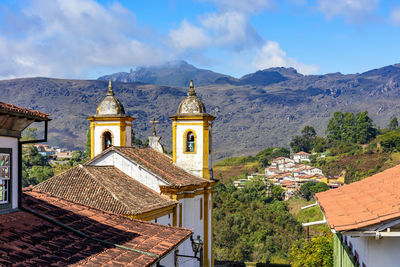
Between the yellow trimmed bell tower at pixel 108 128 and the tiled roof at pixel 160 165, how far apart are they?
163 cm

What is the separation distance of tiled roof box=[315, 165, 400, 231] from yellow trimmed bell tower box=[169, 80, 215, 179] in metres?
14.0

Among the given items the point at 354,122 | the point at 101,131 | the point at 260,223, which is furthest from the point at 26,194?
the point at 354,122

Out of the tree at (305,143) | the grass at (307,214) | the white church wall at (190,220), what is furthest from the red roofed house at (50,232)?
the tree at (305,143)

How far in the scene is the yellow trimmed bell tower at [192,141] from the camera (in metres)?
25.4

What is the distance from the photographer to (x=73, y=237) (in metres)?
8.80

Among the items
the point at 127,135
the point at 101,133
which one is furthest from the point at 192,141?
the point at 101,133

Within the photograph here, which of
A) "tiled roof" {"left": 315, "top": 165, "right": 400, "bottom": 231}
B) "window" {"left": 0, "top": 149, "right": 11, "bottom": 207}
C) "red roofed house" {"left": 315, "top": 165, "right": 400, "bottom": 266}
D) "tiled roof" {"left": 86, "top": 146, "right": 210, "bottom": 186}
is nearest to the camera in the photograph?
"red roofed house" {"left": 315, "top": 165, "right": 400, "bottom": 266}

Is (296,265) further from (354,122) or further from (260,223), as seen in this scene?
(354,122)

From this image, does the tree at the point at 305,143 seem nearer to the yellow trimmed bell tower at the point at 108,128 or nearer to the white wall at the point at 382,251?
the yellow trimmed bell tower at the point at 108,128

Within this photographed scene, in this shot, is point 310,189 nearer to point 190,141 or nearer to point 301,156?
point 301,156

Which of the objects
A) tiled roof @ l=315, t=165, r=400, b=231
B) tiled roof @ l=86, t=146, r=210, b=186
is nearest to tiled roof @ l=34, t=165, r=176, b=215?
tiled roof @ l=86, t=146, r=210, b=186

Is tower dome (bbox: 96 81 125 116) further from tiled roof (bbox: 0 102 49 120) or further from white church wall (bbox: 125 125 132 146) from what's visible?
tiled roof (bbox: 0 102 49 120)

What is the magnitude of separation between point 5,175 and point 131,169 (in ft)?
42.2

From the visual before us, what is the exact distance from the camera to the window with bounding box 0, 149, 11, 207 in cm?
854
